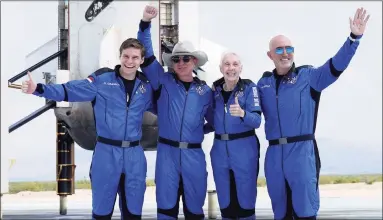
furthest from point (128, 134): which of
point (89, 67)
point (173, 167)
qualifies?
point (89, 67)

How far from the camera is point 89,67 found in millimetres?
10797

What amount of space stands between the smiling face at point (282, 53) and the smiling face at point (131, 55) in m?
1.57

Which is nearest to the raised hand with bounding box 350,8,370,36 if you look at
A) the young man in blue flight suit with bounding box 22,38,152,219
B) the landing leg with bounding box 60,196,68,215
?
the young man in blue flight suit with bounding box 22,38,152,219

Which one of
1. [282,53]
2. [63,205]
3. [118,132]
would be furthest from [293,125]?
[63,205]

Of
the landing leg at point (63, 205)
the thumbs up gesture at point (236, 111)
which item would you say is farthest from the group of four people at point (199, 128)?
the landing leg at point (63, 205)

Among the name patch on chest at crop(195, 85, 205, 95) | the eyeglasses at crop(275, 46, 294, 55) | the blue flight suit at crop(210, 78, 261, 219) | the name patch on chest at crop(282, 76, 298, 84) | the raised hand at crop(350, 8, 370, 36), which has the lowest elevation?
the blue flight suit at crop(210, 78, 261, 219)

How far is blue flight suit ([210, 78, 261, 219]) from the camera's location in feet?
20.7

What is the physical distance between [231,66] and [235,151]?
1004 mm

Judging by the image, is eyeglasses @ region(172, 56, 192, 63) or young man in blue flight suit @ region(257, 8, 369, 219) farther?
eyeglasses @ region(172, 56, 192, 63)

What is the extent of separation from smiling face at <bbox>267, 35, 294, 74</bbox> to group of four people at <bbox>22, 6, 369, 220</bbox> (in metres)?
0.01

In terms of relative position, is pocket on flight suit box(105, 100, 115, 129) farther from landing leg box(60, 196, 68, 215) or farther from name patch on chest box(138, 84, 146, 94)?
landing leg box(60, 196, 68, 215)

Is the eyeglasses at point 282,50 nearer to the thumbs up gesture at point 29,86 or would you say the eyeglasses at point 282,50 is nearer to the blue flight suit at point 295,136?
the blue flight suit at point 295,136

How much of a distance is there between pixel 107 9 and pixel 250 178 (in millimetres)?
5955

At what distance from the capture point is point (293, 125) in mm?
6148
